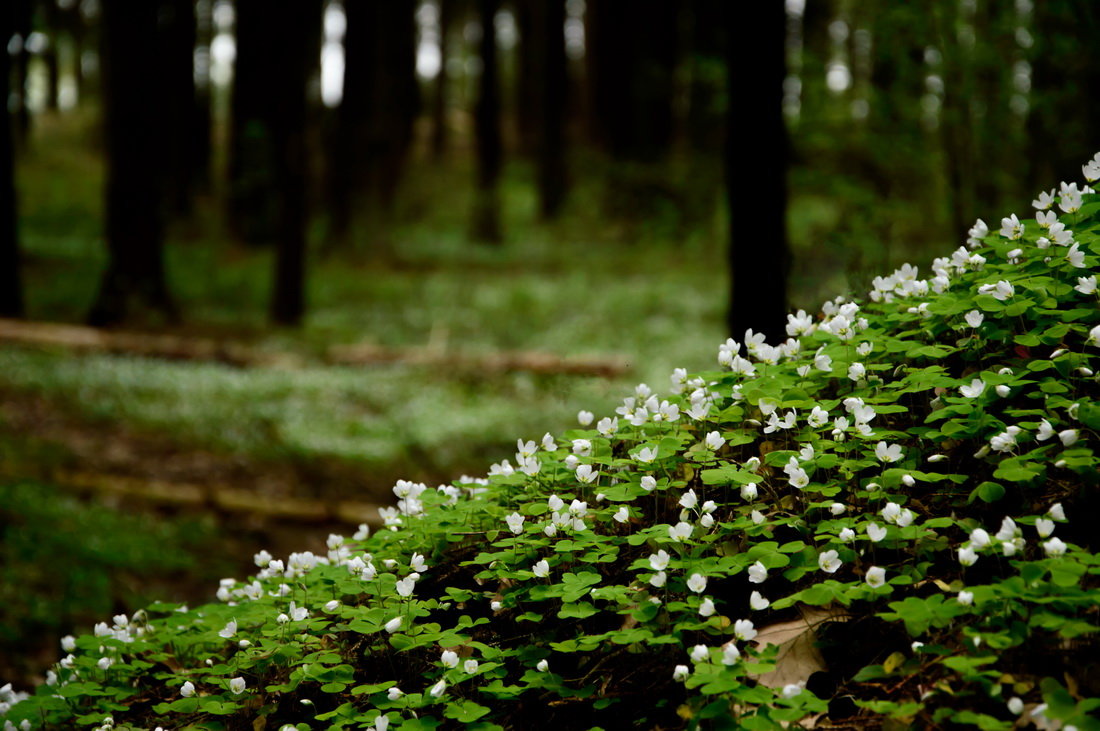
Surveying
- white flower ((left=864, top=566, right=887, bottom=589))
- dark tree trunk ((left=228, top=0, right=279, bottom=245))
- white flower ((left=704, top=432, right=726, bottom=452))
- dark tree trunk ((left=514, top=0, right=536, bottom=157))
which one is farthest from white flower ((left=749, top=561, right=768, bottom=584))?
dark tree trunk ((left=514, top=0, right=536, bottom=157))

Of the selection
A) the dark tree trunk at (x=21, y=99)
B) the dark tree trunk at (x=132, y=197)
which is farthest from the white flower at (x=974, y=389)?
the dark tree trunk at (x=21, y=99)

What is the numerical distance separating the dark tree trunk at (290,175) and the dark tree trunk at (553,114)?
10732 mm

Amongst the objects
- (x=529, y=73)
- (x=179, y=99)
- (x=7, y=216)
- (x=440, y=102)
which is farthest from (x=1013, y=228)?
(x=529, y=73)

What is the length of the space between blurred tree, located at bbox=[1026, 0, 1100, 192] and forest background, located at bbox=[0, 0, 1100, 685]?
0.04 m

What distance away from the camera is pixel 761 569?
240 centimetres

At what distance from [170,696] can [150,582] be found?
349cm

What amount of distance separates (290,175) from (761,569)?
15.9 metres

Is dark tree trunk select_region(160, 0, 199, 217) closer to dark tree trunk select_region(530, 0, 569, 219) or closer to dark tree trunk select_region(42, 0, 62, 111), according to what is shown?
dark tree trunk select_region(42, 0, 62, 111)

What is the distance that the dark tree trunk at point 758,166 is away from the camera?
7.04 m

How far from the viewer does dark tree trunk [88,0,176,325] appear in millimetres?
14742

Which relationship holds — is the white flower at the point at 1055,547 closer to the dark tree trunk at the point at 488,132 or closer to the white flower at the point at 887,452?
the white flower at the point at 887,452

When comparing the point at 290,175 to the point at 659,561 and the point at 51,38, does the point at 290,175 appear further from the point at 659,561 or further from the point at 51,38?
the point at 51,38

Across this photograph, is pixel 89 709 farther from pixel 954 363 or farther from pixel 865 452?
pixel 954 363

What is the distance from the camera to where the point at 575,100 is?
136ft
